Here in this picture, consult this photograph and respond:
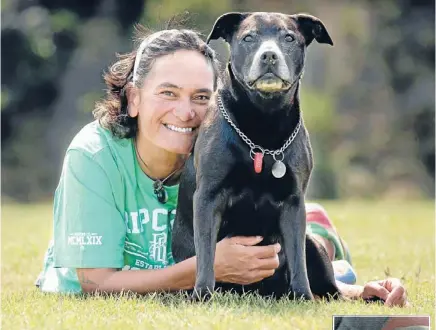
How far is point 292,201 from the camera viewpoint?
3123 millimetres

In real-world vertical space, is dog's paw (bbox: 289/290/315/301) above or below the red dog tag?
below

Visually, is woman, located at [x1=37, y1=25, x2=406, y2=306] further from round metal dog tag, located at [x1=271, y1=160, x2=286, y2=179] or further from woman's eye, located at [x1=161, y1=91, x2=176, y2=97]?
round metal dog tag, located at [x1=271, y1=160, x2=286, y2=179]

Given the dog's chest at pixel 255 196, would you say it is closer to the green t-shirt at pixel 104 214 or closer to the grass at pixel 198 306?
the grass at pixel 198 306

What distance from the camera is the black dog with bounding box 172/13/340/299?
3.01 m

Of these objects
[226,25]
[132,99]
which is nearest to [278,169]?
[226,25]

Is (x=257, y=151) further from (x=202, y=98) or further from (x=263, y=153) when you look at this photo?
(x=202, y=98)

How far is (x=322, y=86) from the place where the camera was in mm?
11289

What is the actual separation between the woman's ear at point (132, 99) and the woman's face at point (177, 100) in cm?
14

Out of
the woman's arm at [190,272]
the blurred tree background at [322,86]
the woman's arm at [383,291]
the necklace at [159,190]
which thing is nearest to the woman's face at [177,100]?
the necklace at [159,190]

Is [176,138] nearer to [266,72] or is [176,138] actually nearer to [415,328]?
[266,72]


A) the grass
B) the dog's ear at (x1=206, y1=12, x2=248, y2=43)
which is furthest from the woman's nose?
the grass

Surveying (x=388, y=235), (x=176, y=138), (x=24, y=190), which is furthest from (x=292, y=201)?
(x=24, y=190)

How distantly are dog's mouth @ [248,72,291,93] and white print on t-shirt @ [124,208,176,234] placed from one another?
79cm

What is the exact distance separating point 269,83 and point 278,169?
0.31m
